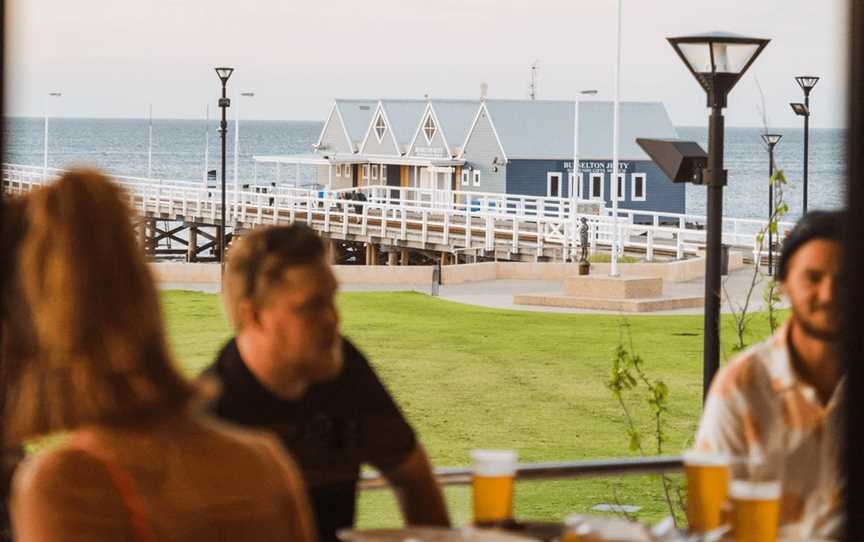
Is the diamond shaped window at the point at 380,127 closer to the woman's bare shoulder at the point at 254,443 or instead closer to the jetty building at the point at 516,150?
the jetty building at the point at 516,150

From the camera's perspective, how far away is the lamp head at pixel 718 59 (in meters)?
5.05

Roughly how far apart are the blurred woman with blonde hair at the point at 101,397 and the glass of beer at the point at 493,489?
0.72 metres

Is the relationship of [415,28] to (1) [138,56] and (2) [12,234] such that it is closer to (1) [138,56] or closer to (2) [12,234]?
(1) [138,56]

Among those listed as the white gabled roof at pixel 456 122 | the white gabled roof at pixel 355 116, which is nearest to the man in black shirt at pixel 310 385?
the white gabled roof at pixel 456 122

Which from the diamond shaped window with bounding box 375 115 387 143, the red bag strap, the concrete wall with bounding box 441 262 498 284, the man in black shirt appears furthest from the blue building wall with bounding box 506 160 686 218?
the red bag strap

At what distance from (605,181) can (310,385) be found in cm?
3694

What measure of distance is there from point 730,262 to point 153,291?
823 inches

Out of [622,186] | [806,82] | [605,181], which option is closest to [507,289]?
[806,82]

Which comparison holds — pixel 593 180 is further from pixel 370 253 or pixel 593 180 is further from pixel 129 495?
pixel 129 495

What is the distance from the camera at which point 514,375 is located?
1416 centimetres

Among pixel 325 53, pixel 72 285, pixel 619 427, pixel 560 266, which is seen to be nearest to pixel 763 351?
pixel 72 285

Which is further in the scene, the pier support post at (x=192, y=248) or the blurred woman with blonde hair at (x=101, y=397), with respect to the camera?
the pier support post at (x=192, y=248)

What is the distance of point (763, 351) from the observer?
6.56ft

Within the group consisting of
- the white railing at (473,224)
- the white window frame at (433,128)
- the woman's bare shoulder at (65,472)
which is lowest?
the white railing at (473,224)
